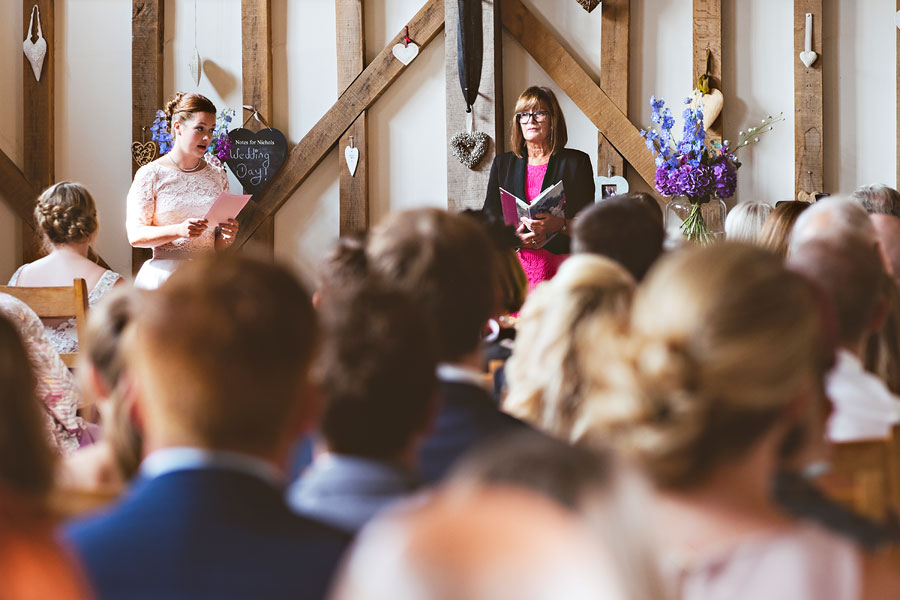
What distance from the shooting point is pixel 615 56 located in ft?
17.8

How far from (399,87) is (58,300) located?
9.18ft

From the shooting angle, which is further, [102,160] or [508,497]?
[102,160]

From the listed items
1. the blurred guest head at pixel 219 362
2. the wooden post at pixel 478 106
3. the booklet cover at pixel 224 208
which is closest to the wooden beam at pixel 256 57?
the wooden post at pixel 478 106

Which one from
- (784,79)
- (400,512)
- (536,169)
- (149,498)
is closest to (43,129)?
(536,169)

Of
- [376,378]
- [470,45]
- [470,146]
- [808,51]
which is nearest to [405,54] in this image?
[470,45]

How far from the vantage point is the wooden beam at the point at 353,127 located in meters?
5.80

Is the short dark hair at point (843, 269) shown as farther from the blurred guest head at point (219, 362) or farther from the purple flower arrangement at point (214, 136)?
the purple flower arrangement at point (214, 136)

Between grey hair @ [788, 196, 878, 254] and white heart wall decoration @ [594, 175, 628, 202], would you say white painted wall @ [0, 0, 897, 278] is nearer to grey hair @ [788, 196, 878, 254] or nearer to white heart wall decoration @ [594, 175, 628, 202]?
white heart wall decoration @ [594, 175, 628, 202]

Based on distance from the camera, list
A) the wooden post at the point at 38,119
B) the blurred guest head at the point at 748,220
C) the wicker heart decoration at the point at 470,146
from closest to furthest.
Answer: the blurred guest head at the point at 748,220 < the wicker heart decoration at the point at 470,146 < the wooden post at the point at 38,119

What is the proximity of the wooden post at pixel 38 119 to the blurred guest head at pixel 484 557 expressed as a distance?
615 cm

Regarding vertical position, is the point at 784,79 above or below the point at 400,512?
above

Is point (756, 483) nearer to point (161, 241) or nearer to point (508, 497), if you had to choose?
point (508, 497)

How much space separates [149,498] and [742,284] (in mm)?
603

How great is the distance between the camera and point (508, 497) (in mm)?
401
